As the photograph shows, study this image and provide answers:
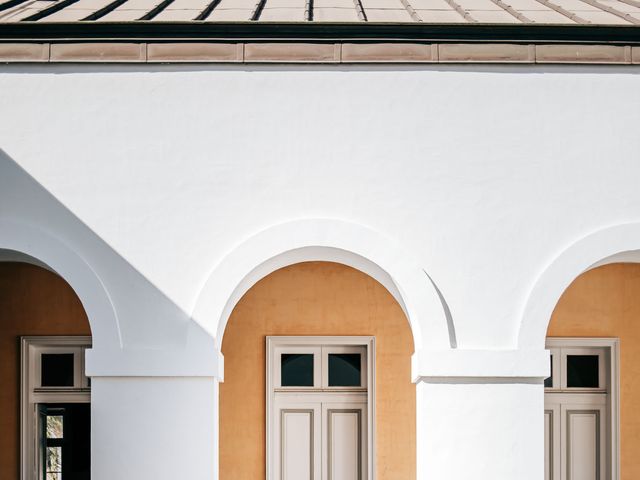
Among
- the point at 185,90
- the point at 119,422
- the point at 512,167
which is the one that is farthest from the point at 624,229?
the point at 119,422

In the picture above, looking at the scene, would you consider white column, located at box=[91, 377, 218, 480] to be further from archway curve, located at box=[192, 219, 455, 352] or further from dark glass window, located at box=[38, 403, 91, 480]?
dark glass window, located at box=[38, 403, 91, 480]

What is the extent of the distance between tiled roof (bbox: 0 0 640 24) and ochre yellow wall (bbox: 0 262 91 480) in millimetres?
2437

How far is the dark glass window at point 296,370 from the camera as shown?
9.27 metres

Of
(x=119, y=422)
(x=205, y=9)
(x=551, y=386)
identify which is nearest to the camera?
(x=119, y=422)

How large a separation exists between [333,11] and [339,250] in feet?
6.95

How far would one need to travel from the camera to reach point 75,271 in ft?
23.5

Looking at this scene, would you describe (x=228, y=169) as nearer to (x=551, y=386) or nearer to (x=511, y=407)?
(x=511, y=407)

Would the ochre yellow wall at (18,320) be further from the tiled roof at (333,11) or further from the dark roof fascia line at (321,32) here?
the dark roof fascia line at (321,32)

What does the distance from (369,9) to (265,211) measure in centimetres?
215

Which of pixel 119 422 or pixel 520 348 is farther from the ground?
pixel 520 348

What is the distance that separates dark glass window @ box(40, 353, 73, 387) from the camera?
364 inches

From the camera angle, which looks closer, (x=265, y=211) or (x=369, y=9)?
(x=265, y=211)

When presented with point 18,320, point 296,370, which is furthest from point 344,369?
point 18,320

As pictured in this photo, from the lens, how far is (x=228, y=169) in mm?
7297
